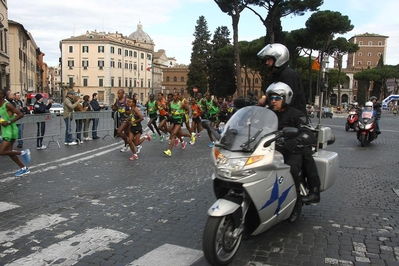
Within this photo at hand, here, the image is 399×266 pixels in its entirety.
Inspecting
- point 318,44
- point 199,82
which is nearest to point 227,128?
point 318,44

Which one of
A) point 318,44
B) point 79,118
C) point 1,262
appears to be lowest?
point 1,262

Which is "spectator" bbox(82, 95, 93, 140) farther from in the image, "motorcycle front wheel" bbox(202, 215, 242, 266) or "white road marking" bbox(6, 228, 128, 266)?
"motorcycle front wheel" bbox(202, 215, 242, 266)

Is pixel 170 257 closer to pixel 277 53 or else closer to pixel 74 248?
pixel 74 248

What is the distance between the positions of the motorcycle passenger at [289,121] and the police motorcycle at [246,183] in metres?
0.17

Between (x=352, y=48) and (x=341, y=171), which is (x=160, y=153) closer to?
(x=341, y=171)

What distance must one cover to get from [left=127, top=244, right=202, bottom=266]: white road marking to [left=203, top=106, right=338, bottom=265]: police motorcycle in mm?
399

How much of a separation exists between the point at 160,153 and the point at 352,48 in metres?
46.2

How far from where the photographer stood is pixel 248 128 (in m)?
3.99

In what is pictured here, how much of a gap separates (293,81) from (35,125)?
9.61 m

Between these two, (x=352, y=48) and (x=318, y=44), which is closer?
(x=318, y=44)

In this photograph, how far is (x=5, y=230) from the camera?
475 cm

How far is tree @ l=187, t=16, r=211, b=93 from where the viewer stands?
8794 cm

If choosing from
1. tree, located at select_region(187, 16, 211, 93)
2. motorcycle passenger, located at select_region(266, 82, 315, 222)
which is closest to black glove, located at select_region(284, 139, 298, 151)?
motorcycle passenger, located at select_region(266, 82, 315, 222)

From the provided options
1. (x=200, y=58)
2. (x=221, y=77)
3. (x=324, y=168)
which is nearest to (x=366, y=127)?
(x=324, y=168)
